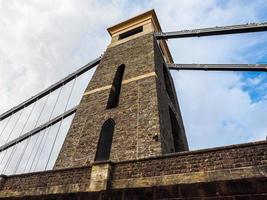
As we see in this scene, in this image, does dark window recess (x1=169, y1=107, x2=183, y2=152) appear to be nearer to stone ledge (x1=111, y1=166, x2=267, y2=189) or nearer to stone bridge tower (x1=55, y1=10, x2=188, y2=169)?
stone bridge tower (x1=55, y1=10, x2=188, y2=169)

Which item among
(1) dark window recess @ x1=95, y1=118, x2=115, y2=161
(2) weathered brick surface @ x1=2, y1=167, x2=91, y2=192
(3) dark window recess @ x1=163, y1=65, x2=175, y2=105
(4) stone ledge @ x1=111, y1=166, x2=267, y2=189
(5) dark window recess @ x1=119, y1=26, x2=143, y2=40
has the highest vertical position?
(5) dark window recess @ x1=119, y1=26, x2=143, y2=40

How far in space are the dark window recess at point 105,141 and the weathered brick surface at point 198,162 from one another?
2.94 metres

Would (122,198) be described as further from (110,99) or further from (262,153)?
Result: (110,99)

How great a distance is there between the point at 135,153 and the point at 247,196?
4559mm

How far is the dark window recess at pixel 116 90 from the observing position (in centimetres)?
1249

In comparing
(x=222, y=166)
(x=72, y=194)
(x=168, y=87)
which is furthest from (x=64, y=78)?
(x=222, y=166)

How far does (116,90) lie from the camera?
13.4 m

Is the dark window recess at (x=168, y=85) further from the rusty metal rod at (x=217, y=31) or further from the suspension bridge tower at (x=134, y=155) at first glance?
the rusty metal rod at (x=217, y=31)

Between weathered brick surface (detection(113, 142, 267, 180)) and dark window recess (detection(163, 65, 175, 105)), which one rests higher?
dark window recess (detection(163, 65, 175, 105))

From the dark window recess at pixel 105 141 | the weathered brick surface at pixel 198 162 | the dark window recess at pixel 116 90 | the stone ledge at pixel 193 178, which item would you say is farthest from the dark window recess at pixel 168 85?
the stone ledge at pixel 193 178

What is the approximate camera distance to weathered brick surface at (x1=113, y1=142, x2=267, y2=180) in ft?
18.4

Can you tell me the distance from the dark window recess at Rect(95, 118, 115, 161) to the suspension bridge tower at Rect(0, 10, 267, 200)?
0.14 ft

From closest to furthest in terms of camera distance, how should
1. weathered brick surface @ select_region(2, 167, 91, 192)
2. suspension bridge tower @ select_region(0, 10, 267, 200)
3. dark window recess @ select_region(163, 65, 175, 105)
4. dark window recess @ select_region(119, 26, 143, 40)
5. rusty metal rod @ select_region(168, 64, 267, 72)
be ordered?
suspension bridge tower @ select_region(0, 10, 267, 200) → weathered brick surface @ select_region(2, 167, 91, 192) → rusty metal rod @ select_region(168, 64, 267, 72) → dark window recess @ select_region(163, 65, 175, 105) → dark window recess @ select_region(119, 26, 143, 40)

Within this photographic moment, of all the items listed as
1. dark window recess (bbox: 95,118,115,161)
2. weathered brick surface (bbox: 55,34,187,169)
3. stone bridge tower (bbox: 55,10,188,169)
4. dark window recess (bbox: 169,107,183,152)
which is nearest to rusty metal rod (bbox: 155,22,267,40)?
stone bridge tower (bbox: 55,10,188,169)
